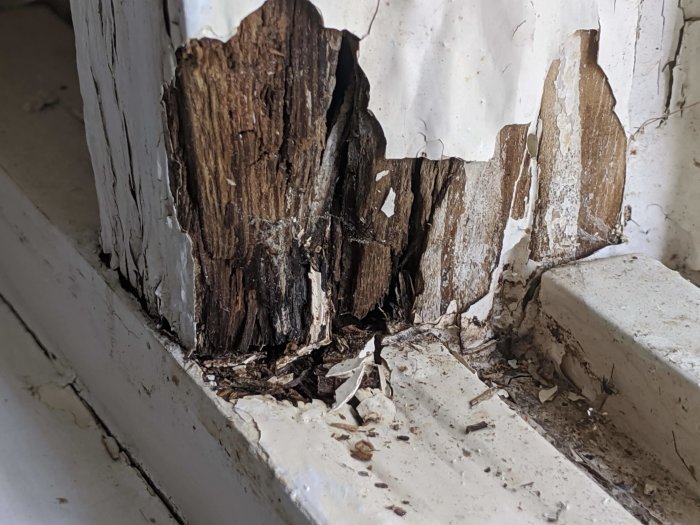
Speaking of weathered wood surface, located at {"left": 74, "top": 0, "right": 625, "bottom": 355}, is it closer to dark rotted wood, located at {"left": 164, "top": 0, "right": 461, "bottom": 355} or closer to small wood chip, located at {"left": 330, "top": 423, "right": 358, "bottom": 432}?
dark rotted wood, located at {"left": 164, "top": 0, "right": 461, "bottom": 355}

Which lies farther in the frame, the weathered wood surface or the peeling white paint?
the peeling white paint

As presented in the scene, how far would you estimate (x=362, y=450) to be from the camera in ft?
2.53

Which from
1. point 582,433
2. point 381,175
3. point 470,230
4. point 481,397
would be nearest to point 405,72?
point 381,175

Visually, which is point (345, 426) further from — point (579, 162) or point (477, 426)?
point (579, 162)

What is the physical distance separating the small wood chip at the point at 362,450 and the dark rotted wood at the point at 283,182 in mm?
151

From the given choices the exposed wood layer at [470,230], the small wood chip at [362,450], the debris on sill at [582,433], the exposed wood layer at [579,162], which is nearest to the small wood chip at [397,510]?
the small wood chip at [362,450]

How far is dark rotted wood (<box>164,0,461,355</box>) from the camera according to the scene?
69cm

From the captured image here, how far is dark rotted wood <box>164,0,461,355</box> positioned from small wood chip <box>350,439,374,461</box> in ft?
0.50

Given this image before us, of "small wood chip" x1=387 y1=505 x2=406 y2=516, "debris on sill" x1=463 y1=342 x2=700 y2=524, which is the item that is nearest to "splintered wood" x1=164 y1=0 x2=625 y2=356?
"debris on sill" x1=463 y1=342 x2=700 y2=524

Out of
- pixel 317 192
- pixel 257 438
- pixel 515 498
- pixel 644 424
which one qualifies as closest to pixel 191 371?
pixel 257 438

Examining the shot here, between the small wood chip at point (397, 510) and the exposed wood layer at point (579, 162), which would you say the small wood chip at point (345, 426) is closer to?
the small wood chip at point (397, 510)

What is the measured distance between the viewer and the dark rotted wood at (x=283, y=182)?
2.27 feet

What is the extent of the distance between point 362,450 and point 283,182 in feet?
0.87

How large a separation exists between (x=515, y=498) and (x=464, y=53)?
41 centimetres
